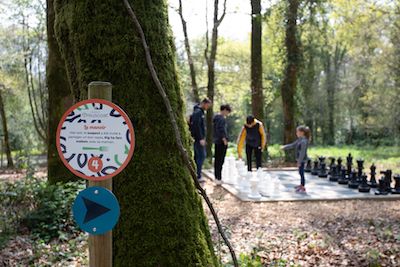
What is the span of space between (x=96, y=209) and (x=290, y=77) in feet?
49.7

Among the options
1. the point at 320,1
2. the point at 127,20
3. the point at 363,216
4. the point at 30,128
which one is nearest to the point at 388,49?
the point at 320,1

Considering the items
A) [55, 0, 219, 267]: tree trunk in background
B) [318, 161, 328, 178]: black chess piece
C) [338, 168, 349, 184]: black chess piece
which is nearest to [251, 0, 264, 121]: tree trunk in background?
[318, 161, 328, 178]: black chess piece

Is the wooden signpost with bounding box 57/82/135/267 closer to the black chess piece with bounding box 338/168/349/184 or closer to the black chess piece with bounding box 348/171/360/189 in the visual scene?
the black chess piece with bounding box 348/171/360/189

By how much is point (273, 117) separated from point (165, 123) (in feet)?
127

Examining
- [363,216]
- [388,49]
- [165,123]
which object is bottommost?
[363,216]

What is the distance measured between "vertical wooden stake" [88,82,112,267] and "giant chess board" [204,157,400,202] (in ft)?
19.1

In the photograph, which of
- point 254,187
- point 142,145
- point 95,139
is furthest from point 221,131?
point 95,139

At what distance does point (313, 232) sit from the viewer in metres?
5.65

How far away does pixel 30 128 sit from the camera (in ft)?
120

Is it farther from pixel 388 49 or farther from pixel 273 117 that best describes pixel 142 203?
pixel 273 117

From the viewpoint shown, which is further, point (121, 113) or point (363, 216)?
point (363, 216)

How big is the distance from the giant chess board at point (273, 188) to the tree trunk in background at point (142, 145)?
212 inches

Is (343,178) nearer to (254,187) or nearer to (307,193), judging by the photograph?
(307,193)

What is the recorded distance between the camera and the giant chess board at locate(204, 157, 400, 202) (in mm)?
8226
